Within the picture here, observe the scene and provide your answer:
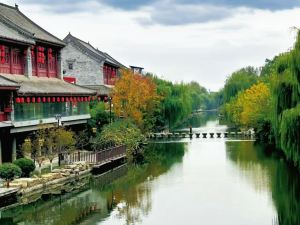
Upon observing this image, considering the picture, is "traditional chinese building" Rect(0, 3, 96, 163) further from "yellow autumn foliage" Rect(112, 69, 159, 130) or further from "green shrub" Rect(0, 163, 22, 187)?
"yellow autumn foliage" Rect(112, 69, 159, 130)

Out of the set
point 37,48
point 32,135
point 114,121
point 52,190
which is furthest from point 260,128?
point 52,190

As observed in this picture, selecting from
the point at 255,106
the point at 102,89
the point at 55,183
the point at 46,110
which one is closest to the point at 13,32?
the point at 46,110

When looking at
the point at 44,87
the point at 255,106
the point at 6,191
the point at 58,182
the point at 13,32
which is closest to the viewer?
the point at 6,191

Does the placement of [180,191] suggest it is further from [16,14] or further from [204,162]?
[16,14]

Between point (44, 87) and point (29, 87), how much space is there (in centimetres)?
249

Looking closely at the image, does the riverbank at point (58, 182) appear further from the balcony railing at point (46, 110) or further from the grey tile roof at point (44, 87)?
the grey tile roof at point (44, 87)

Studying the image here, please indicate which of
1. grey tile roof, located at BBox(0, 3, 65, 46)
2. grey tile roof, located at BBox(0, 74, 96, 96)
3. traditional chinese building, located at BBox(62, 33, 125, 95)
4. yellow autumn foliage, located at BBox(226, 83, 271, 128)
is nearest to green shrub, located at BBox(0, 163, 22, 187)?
grey tile roof, located at BBox(0, 74, 96, 96)

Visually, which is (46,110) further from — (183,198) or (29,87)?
(183,198)

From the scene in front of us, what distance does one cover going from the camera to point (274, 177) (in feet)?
86.3

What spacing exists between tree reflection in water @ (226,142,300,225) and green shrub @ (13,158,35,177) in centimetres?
890

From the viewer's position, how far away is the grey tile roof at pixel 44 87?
93.4ft

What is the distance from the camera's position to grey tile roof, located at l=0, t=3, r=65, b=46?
113ft

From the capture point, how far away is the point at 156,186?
2455 cm

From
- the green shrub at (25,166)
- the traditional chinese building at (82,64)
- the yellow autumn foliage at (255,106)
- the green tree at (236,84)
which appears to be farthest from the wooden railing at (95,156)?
the green tree at (236,84)
